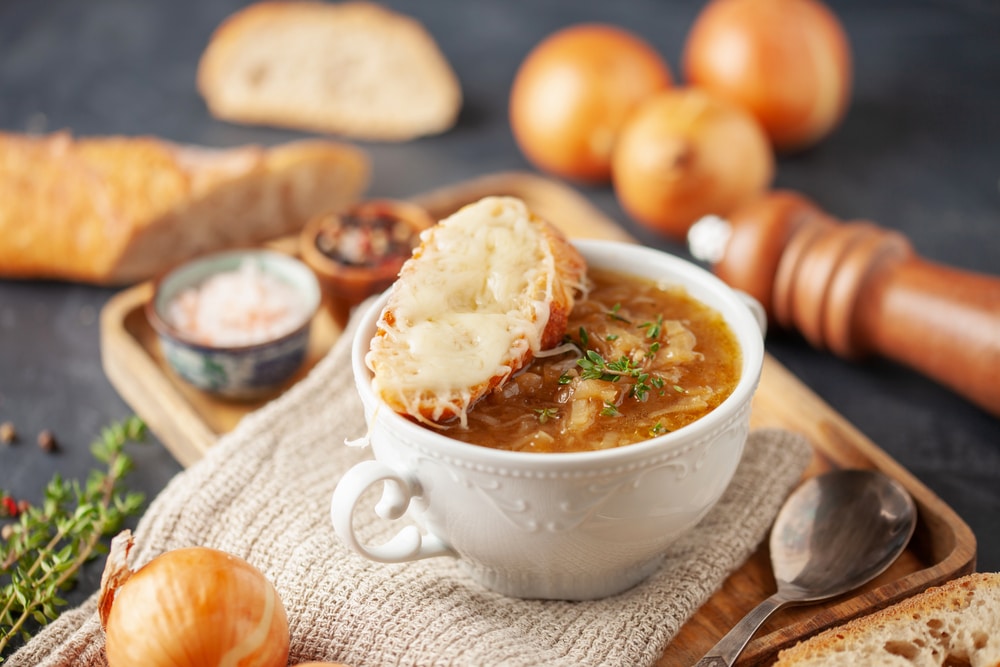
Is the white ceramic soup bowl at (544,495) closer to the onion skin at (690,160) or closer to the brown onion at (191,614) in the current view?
the brown onion at (191,614)

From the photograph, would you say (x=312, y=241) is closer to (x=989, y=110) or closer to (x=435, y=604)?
(x=435, y=604)

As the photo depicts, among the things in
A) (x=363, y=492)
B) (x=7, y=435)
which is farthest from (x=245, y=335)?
(x=363, y=492)

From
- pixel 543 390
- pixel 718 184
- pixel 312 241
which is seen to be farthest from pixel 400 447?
pixel 718 184

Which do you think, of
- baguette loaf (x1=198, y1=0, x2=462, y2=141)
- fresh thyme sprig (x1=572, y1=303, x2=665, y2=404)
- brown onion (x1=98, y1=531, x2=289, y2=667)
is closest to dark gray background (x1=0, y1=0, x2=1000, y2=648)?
baguette loaf (x1=198, y1=0, x2=462, y2=141)

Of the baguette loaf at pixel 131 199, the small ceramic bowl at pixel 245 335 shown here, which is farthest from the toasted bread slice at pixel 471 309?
the baguette loaf at pixel 131 199

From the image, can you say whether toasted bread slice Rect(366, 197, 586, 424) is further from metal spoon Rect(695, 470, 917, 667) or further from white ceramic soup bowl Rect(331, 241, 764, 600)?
metal spoon Rect(695, 470, 917, 667)

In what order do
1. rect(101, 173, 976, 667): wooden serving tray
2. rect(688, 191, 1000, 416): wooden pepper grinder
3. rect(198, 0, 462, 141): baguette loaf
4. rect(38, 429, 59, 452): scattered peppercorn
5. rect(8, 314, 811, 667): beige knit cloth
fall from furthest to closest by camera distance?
rect(198, 0, 462, 141): baguette loaf
rect(38, 429, 59, 452): scattered peppercorn
rect(688, 191, 1000, 416): wooden pepper grinder
rect(101, 173, 976, 667): wooden serving tray
rect(8, 314, 811, 667): beige knit cloth
